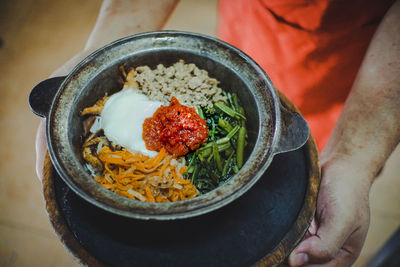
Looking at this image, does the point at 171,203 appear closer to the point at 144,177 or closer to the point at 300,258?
the point at 144,177

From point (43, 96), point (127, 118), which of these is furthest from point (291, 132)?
point (43, 96)

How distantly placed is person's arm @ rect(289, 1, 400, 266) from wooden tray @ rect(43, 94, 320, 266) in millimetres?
189

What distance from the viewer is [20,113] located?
429 cm

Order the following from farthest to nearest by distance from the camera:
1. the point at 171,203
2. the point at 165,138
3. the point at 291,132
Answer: the point at 165,138
the point at 291,132
the point at 171,203

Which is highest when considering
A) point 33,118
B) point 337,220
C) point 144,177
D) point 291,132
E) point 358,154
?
point 291,132

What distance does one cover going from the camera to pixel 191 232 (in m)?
1.59

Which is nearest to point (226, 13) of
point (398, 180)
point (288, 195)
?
point (288, 195)

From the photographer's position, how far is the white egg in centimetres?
189

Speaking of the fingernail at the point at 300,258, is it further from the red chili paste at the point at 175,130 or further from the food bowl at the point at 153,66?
the red chili paste at the point at 175,130

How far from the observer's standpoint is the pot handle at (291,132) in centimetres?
148

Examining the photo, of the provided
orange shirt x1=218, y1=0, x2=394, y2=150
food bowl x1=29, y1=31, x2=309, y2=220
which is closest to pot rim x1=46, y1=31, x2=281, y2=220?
food bowl x1=29, y1=31, x2=309, y2=220

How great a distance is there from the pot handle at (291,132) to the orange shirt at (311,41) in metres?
1.35

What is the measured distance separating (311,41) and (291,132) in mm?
1453

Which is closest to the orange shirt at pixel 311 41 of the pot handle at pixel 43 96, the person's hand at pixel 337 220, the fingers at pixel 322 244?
the person's hand at pixel 337 220
